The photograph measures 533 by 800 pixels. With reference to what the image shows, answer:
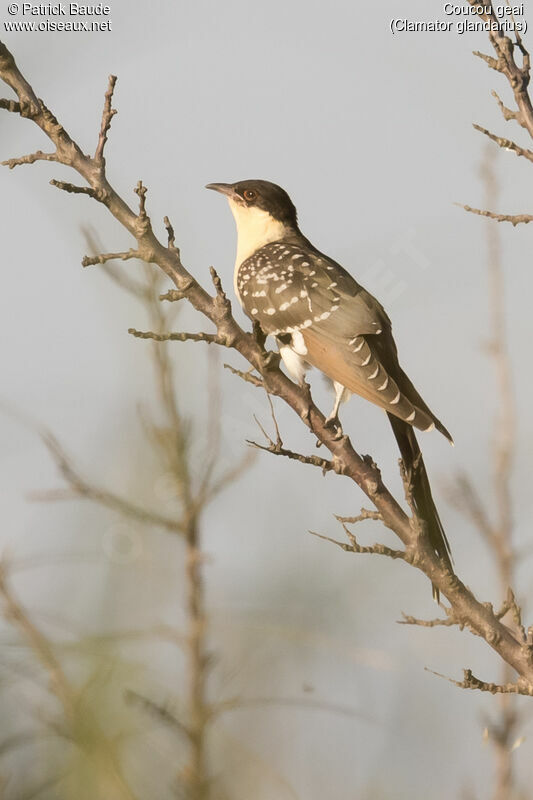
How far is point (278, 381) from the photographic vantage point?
127 inches

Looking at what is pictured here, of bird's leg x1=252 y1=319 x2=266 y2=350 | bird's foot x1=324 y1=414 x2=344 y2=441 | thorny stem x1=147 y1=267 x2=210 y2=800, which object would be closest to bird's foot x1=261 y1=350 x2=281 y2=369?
bird's leg x1=252 y1=319 x2=266 y2=350

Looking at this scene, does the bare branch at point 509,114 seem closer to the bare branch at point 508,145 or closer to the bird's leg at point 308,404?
the bare branch at point 508,145

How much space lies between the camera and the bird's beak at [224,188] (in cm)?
615

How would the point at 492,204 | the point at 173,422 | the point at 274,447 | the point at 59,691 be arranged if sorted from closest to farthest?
the point at 59,691 < the point at 173,422 < the point at 274,447 < the point at 492,204

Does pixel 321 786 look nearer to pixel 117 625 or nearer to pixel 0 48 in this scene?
pixel 117 625

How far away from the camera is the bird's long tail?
3.57 meters

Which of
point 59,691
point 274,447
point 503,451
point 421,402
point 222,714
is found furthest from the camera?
point 421,402

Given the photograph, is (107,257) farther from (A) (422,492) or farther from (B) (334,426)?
(A) (422,492)

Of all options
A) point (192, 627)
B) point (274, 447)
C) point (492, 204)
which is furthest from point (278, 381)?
point (492, 204)

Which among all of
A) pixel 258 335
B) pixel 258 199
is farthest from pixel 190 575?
pixel 258 199

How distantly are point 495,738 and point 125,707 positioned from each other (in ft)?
6.55

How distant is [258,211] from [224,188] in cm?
32

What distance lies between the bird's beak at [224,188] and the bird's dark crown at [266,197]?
0.07 feet

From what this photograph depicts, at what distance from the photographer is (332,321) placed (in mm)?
4520
